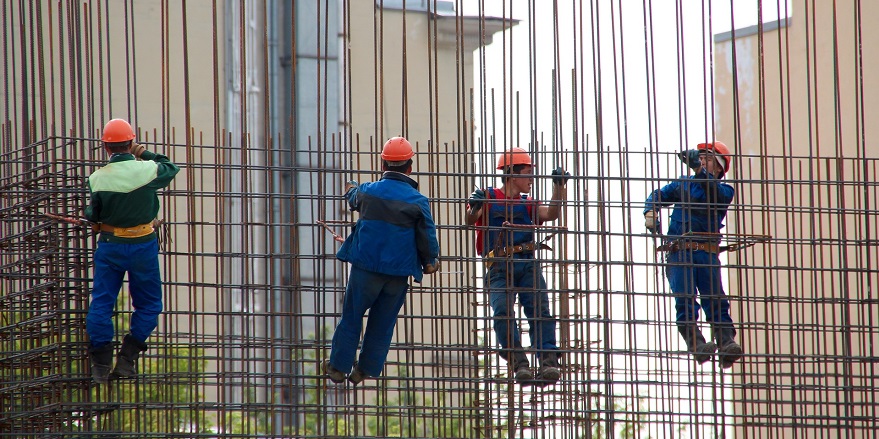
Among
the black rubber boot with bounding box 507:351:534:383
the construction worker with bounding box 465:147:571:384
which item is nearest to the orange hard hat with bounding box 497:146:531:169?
the construction worker with bounding box 465:147:571:384

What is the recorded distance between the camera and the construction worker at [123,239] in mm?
9227

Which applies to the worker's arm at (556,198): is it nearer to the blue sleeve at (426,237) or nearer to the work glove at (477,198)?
the work glove at (477,198)

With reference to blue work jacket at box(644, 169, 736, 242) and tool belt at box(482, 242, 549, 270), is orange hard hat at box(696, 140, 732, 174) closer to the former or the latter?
blue work jacket at box(644, 169, 736, 242)

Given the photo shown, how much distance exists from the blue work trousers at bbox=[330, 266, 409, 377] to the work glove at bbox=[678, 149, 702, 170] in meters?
2.91

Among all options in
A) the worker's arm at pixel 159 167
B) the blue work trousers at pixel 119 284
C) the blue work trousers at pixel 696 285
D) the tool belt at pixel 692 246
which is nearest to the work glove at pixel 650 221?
the tool belt at pixel 692 246

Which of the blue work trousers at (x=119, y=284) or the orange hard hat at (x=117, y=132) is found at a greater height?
the orange hard hat at (x=117, y=132)

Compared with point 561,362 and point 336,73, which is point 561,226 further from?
point 336,73

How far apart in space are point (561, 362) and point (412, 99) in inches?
743

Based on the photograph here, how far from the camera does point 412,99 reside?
93.7 ft

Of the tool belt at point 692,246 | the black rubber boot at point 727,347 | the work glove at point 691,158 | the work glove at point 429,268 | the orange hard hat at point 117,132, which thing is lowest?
the black rubber boot at point 727,347

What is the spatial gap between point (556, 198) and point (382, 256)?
1949mm

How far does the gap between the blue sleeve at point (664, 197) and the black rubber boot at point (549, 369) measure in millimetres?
1646

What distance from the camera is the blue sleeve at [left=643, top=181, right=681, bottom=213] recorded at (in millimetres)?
10328

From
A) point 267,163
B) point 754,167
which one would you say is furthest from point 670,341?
point 754,167
